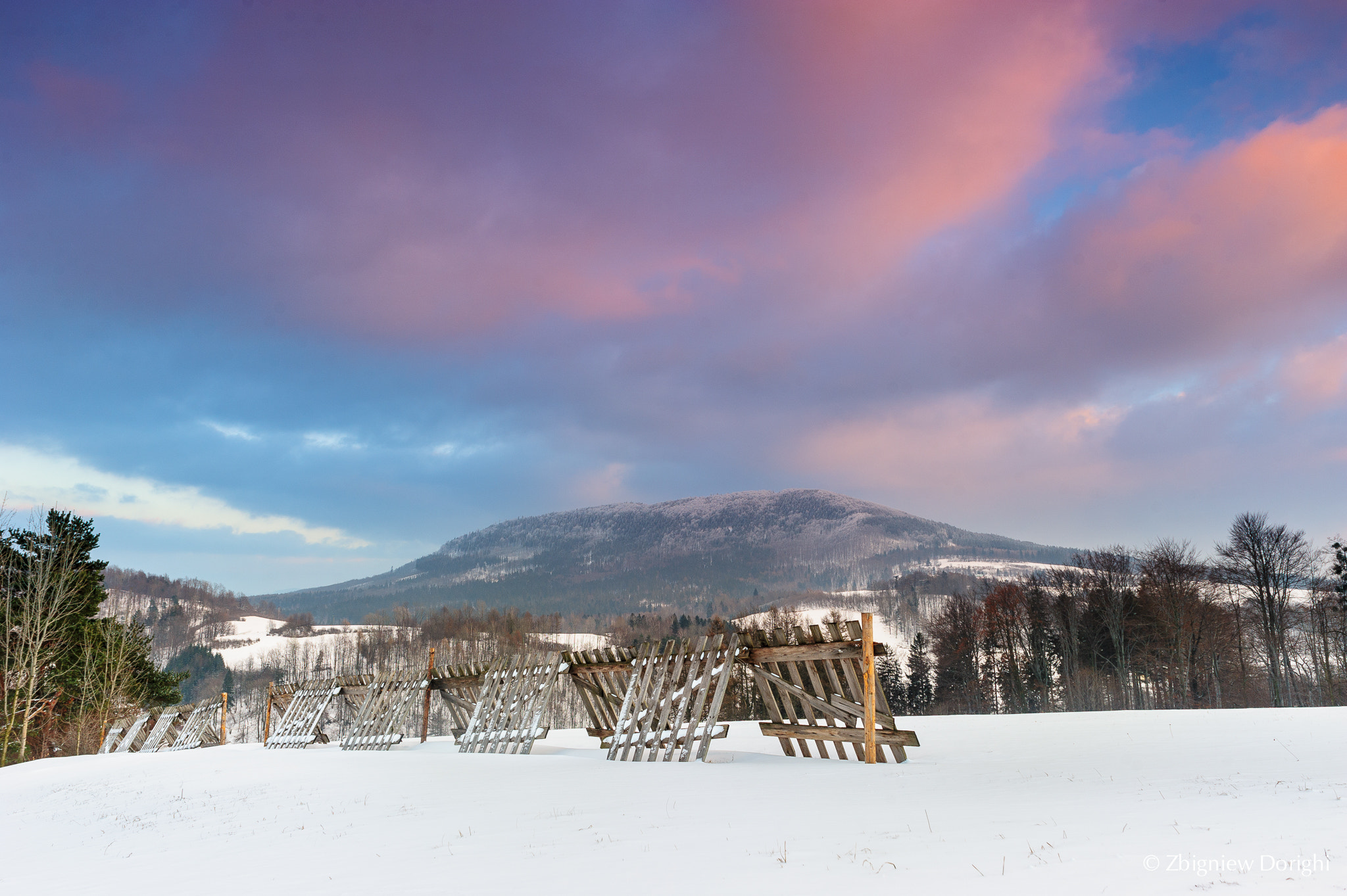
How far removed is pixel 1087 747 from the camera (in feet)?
41.4

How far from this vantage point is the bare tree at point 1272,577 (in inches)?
1496

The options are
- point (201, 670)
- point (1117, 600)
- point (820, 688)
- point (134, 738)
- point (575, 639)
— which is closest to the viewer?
point (820, 688)

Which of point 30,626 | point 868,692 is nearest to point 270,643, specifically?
point 30,626

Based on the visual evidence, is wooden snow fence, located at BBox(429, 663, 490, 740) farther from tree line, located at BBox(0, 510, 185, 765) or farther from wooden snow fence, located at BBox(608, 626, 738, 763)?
tree line, located at BBox(0, 510, 185, 765)

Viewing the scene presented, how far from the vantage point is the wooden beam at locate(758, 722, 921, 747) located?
10.9 meters

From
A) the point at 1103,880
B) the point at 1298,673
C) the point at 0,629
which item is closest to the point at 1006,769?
the point at 1103,880

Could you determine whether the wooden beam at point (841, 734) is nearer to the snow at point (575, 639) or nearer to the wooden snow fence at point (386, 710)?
the wooden snow fence at point (386, 710)

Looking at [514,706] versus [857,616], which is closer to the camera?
[514,706]

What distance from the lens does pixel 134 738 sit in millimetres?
31203

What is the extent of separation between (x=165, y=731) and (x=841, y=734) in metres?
30.9

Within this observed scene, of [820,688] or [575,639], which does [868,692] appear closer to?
[820,688]

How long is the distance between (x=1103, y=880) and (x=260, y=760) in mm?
18574

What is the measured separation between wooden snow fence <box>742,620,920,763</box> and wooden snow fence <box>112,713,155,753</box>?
30.0 m

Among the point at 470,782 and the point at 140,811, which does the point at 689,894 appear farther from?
the point at 140,811
